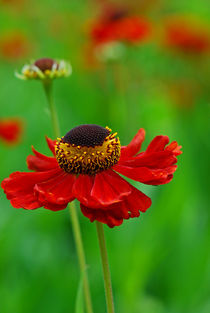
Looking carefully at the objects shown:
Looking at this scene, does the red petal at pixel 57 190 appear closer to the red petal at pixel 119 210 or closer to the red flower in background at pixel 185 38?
the red petal at pixel 119 210

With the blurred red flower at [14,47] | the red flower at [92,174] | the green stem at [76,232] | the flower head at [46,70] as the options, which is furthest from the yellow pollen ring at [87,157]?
the blurred red flower at [14,47]

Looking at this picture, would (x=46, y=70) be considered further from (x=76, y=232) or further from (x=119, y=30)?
(x=119, y=30)

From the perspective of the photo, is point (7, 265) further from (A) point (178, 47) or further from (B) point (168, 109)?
(A) point (178, 47)

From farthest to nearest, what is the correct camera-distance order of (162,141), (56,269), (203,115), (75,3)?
(75,3), (203,115), (56,269), (162,141)

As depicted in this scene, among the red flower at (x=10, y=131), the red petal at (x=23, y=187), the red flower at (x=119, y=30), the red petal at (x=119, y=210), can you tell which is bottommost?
the red flower at (x=10, y=131)

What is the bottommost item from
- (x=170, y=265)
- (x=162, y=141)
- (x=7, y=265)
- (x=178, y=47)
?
(x=170, y=265)

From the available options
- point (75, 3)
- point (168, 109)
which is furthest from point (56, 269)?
point (75, 3)
